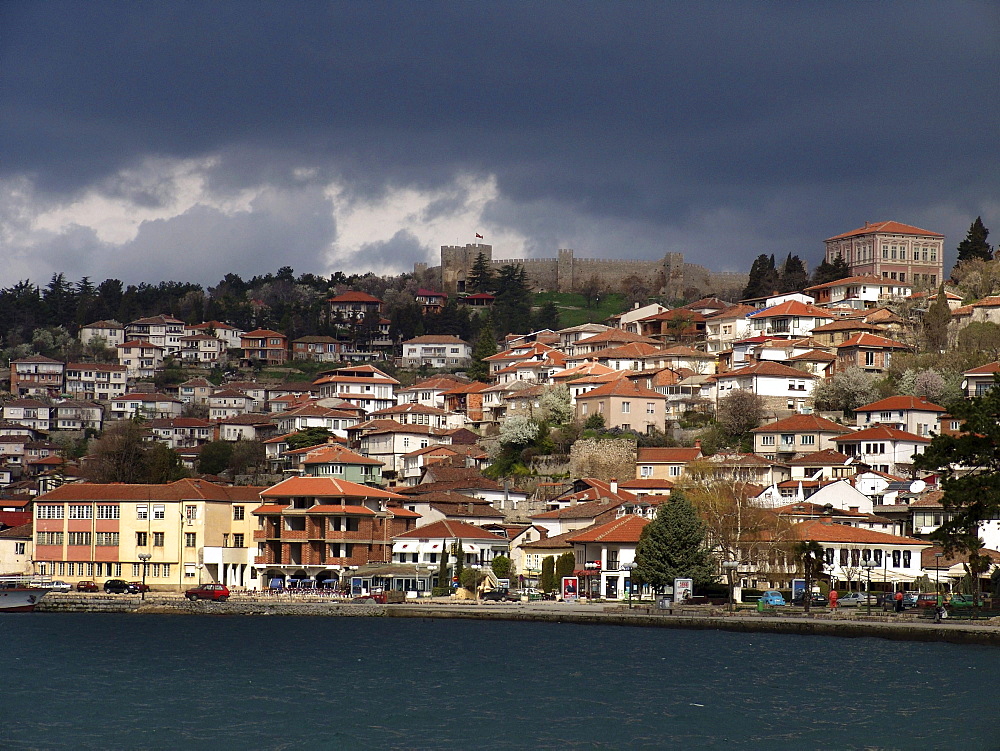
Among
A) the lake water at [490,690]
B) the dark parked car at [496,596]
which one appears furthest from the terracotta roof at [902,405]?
the lake water at [490,690]

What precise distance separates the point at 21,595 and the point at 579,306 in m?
87.3

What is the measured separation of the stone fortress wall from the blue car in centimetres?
9027

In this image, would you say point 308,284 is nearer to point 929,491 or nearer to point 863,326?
point 863,326

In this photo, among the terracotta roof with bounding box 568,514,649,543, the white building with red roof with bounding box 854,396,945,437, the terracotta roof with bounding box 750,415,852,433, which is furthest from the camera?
the white building with red roof with bounding box 854,396,945,437

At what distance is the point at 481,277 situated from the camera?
159m

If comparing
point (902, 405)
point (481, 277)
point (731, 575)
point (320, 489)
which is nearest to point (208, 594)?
point (320, 489)

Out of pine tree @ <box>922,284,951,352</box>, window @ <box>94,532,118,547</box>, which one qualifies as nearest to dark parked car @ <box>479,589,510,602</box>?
window @ <box>94,532,118,547</box>

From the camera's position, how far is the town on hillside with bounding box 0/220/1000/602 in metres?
67.1

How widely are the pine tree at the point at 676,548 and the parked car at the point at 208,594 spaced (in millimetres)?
19282

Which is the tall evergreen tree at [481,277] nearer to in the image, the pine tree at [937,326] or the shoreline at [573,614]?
the pine tree at [937,326]

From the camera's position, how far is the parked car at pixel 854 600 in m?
61.5

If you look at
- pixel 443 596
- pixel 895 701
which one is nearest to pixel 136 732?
pixel 895 701

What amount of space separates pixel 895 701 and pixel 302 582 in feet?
127

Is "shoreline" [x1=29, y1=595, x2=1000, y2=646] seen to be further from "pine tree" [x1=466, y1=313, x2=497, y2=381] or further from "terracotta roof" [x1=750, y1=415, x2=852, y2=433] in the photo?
"pine tree" [x1=466, y1=313, x2=497, y2=381]
